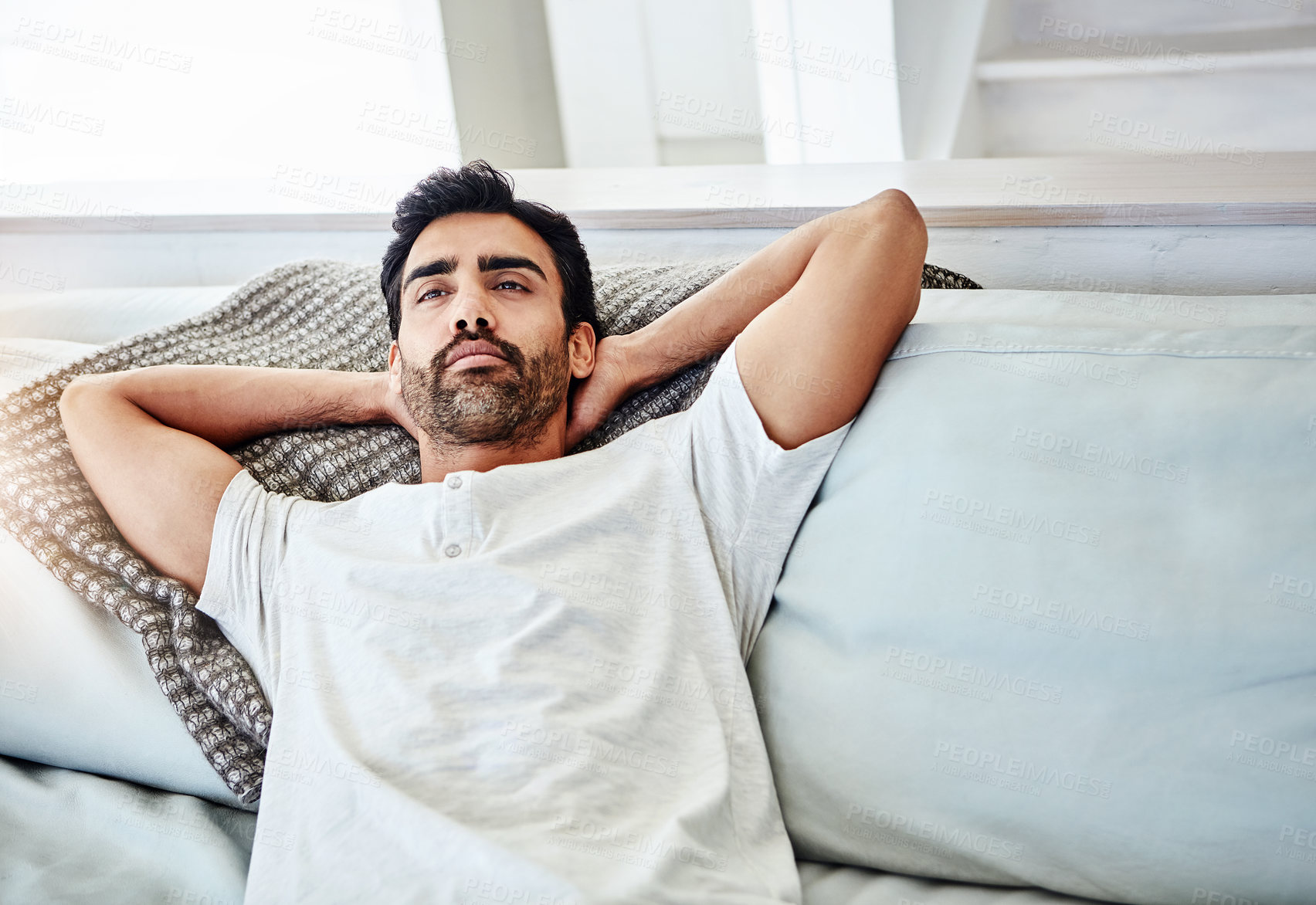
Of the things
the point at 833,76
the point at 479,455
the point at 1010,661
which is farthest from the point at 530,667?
the point at 833,76

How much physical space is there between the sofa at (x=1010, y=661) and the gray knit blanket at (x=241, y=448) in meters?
0.04

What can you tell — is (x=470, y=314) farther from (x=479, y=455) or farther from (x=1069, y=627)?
(x=1069, y=627)

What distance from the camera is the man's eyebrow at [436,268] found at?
1.24 meters

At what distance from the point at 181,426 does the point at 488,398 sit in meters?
0.39

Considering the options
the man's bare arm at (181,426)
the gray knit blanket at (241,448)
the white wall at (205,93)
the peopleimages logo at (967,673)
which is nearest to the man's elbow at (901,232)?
the gray knit blanket at (241,448)

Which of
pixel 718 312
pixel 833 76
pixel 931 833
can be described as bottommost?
pixel 931 833

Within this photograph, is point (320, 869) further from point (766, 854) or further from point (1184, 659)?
point (1184, 659)

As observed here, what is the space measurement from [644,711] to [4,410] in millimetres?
849

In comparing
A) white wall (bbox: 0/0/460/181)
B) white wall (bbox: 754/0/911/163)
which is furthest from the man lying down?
white wall (bbox: 0/0/460/181)

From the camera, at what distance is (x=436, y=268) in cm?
124

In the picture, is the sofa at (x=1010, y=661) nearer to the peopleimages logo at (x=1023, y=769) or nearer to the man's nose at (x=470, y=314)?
the peopleimages logo at (x=1023, y=769)

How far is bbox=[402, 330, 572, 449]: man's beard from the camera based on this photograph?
3.74 ft

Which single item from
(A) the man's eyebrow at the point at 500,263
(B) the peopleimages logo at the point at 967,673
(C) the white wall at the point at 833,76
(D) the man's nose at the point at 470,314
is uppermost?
(C) the white wall at the point at 833,76

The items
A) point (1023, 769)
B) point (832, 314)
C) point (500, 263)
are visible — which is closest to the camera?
point (1023, 769)
